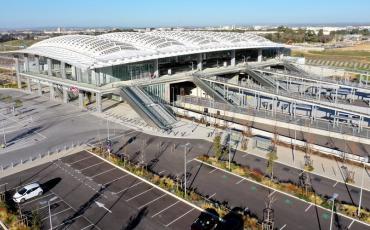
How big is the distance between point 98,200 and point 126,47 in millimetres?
32741

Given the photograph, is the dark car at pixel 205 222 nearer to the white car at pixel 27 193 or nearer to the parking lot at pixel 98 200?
the parking lot at pixel 98 200

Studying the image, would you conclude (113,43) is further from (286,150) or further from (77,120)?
(286,150)

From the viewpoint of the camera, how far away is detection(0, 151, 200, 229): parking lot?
23.3 meters

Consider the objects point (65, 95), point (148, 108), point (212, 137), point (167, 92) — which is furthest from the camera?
point (167, 92)

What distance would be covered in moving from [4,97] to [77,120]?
22537mm

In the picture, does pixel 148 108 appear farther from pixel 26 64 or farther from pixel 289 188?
pixel 26 64

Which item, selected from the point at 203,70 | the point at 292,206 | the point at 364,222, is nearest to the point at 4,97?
the point at 203,70

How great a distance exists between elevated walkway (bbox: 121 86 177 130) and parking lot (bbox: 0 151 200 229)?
39.6 ft

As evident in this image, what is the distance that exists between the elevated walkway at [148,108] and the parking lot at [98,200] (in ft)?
39.6

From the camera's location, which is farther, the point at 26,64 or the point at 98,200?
the point at 26,64

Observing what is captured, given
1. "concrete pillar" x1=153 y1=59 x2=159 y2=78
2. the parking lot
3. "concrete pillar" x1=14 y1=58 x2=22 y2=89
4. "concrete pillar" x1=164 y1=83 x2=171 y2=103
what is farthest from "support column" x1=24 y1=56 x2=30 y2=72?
the parking lot

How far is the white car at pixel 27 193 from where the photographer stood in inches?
1016

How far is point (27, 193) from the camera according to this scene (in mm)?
26172

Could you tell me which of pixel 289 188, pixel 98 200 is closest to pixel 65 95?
pixel 98 200
